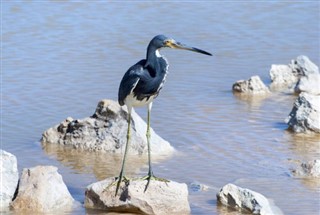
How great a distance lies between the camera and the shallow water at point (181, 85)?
951 centimetres

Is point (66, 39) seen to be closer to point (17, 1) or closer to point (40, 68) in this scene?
point (40, 68)

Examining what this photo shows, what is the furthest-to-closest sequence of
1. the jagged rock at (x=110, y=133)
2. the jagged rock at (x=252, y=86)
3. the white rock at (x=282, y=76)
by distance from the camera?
the white rock at (x=282, y=76) → the jagged rock at (x=252, y=86) → the jagged rock at (x=110, y=133)

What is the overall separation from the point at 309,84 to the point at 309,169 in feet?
11.2

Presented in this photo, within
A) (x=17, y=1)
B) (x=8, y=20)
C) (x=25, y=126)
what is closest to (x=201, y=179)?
(x=25, y=126)

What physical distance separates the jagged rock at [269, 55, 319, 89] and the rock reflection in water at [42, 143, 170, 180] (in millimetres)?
3601

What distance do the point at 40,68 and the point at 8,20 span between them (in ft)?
10.8

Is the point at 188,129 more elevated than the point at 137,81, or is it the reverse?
the point at 137,81

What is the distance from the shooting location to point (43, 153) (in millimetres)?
10117

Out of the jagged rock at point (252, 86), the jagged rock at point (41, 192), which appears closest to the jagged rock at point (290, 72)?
the jagged rock at point (252, 86)

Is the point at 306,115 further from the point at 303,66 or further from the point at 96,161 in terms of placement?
the point at 96,161

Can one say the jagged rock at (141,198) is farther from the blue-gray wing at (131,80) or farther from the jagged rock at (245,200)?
the blue-gray wing at (131,80)

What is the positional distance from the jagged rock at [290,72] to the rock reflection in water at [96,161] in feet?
11.8

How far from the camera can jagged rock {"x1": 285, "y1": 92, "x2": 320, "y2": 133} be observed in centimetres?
1075

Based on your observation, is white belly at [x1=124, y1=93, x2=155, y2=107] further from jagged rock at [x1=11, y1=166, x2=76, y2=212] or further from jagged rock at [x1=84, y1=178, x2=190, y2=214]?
jagged rock at [x1=11, y1=166, x2=76, y2=212]
